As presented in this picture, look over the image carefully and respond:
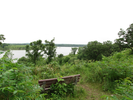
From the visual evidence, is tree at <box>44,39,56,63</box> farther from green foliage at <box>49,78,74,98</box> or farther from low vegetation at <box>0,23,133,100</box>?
green foliage at <box>49,78,74,98</box>

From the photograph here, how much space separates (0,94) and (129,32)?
17836 millimetres

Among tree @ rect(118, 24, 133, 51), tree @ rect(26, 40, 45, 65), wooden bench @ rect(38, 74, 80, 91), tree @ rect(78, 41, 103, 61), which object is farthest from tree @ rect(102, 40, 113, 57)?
wooden bench @ rect(38, 74, 80, 91)

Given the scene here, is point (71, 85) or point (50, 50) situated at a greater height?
point (50, 50)

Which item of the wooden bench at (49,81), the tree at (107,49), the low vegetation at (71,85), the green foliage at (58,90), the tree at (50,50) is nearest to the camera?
the low vegetation at (71,85)

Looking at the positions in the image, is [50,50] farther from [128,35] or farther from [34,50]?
[128,35]

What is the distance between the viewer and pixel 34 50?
50.4 feet

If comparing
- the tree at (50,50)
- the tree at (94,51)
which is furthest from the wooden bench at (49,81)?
the tree at (94,51)

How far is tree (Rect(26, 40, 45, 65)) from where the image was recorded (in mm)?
15191

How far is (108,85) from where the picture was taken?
3.44 m

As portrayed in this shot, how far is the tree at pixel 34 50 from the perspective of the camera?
15191 mm

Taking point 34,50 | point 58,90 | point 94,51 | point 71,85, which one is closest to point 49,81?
point 58,90

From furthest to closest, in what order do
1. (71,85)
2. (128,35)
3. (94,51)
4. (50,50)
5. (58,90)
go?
1. (94,51)
2. (50,50)
3. (128,35)
4. (71,85)
5. (58,90)

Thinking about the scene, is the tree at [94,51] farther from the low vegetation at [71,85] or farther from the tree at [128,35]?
the low vegetation at [71,85]

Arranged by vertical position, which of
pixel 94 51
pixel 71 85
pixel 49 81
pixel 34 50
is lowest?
pixel 94 51
